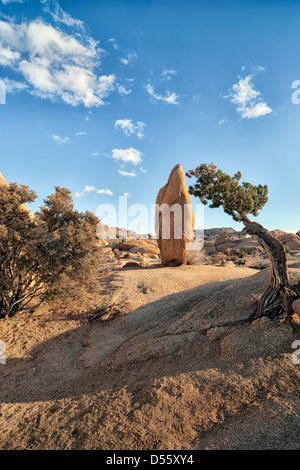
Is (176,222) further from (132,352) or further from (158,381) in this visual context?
(158,381)

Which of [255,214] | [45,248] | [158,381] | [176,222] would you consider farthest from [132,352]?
[176,222]

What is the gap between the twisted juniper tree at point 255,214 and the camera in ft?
19.5

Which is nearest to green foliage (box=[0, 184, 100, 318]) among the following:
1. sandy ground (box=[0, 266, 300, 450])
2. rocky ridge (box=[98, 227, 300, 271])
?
sandy ground (box=[0, 266, 300, 450])

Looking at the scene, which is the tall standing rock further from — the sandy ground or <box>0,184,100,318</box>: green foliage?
the sandy ground

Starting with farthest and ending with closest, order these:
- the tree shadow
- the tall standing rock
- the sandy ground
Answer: the tall standing rock
the tree shadow
the sandy ground

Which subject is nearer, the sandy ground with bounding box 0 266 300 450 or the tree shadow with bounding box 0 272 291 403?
the sandy ground with bounding box 0 266 300 450

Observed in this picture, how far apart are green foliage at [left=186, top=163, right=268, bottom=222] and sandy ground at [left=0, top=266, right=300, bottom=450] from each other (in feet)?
8.50

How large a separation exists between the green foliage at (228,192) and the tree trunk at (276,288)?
1.18 metres

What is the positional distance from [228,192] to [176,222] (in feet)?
36.5

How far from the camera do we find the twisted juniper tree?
5934 mm

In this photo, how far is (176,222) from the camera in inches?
746

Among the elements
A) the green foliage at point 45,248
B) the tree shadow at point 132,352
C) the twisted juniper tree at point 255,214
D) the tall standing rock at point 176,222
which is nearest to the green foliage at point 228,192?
the twisted juniper tree at point 255,214

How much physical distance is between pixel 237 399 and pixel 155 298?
7014mm
